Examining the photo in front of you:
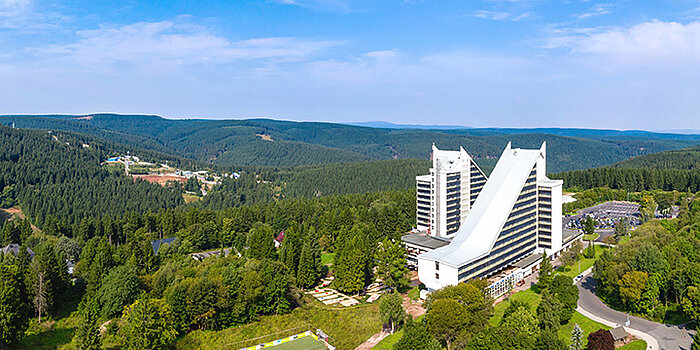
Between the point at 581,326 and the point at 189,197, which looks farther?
the point at 189,197

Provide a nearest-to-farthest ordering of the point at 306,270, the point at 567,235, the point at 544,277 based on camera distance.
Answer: the point at 544,277
the point at 306,270
the point at 567,235

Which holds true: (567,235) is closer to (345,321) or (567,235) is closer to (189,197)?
(345,321)

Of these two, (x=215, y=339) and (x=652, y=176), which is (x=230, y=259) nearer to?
(x=215, y=339)

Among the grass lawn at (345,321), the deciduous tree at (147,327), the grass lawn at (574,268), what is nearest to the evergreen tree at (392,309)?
the grass lawn at (345,321)

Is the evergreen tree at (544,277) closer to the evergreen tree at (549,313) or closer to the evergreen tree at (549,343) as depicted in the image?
the evergreen tree at (549,313)


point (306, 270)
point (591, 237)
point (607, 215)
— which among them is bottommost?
point (591, 237)

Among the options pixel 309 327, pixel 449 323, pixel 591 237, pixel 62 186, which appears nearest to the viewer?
pixel 449 323

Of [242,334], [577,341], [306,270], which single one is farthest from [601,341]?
[306,270]
